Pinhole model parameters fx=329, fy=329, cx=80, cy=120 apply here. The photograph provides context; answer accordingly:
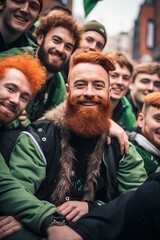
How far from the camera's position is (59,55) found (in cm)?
462

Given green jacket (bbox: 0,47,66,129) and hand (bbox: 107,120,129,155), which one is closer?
hand (bbox: 107,120,129,155)

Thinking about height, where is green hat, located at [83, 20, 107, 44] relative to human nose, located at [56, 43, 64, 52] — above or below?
above

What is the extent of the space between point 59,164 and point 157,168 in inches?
55.7

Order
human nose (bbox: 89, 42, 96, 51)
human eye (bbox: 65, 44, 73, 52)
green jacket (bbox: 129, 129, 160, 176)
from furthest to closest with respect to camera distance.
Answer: human nose (bbox: 89, 42, 96, 51)
human eye (bbox: 65, 44, 73, 52)
green jacket (bbox: 129, 129, 160, 176)

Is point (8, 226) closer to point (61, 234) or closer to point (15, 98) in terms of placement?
point (61, 234)

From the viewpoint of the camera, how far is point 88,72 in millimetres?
3404

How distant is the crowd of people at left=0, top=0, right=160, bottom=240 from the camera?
258 cm

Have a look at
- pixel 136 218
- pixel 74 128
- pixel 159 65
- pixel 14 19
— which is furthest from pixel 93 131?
pixel 159 65

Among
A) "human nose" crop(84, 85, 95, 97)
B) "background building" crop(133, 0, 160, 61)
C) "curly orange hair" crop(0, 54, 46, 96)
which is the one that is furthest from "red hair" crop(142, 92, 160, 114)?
"background building" crop(133, 0, 160, 61)

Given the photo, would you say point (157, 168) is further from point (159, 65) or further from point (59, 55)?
point (159, 65)

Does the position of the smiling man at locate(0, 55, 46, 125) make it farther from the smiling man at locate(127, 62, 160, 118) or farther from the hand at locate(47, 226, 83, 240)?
the smiling man at locate(127, 62, 160, 118)

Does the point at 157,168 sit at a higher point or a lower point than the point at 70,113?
lower

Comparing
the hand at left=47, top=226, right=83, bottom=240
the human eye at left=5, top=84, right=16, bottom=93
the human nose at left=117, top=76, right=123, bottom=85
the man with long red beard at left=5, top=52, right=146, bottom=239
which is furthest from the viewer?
the human nose at left=117, top=76, right=123, bottom=85

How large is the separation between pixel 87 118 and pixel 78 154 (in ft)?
1.21
